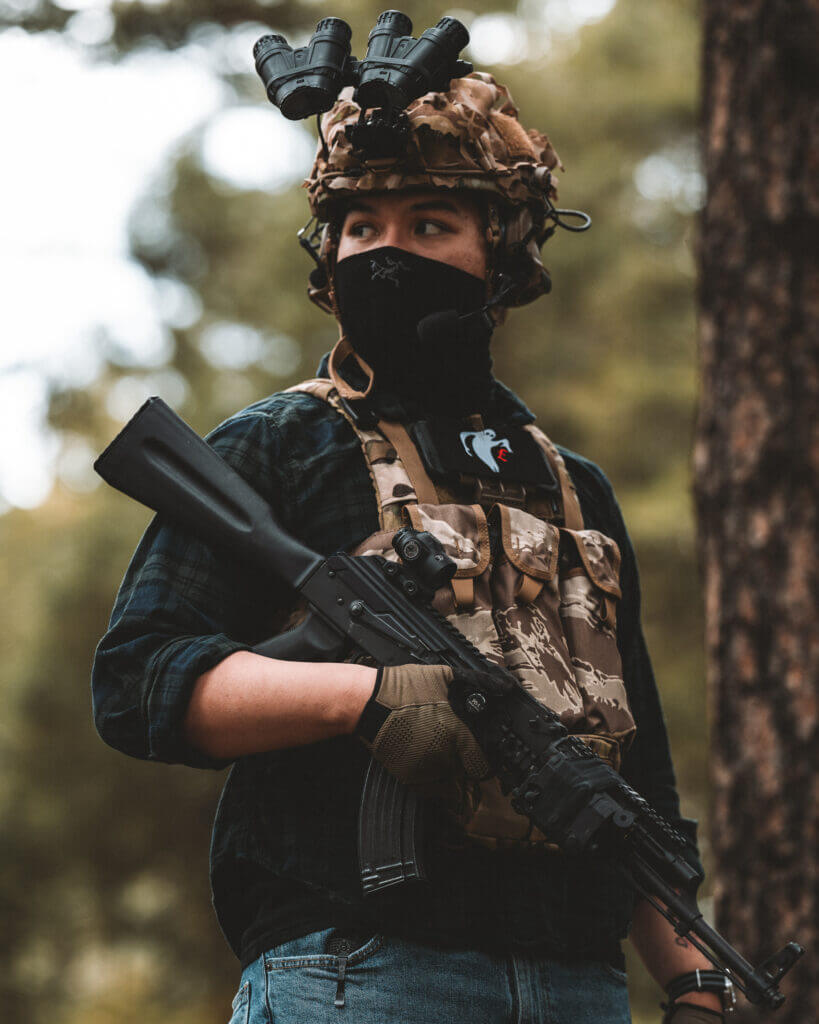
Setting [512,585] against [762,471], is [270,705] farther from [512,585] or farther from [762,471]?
[762,471]

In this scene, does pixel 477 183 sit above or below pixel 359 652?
above

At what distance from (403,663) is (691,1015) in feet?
3.11

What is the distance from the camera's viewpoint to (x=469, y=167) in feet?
7.91

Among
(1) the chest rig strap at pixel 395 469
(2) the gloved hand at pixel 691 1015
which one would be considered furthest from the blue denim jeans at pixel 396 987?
(1) the chest rig strap at pixel 395 469

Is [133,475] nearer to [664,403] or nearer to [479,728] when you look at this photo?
[479,728]

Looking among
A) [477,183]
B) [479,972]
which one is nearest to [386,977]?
[479,972]

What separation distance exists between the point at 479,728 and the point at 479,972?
391 mm

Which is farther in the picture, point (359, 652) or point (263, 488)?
point (263, 488)

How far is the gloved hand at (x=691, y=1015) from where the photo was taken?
2.34m

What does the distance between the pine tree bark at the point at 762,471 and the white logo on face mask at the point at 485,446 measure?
1.08 m

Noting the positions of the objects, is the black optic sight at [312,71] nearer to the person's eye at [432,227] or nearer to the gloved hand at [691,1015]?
the person's eye at [432,227]

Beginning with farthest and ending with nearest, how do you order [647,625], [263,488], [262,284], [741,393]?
[262,284] < [647,625] < [741,393] < [263,488]

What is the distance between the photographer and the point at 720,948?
76.7 inches

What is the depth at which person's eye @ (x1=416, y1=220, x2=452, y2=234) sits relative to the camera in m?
2.46
